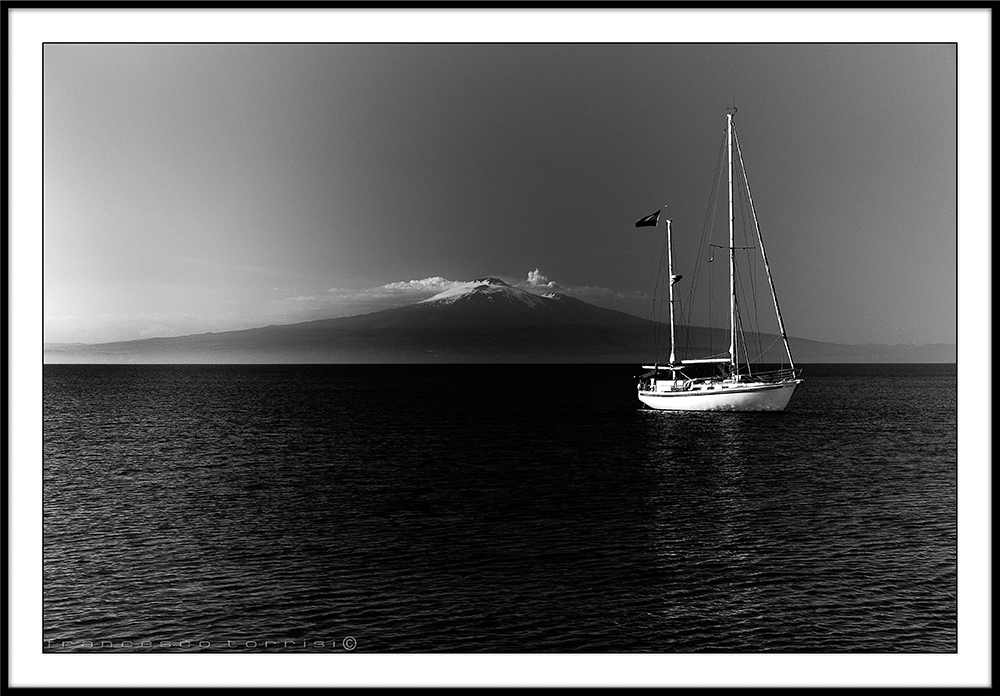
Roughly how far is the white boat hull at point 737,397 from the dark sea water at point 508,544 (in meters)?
4.47

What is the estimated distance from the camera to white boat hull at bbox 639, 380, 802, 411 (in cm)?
6900

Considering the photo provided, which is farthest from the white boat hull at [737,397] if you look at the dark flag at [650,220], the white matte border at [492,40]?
the white matte border at [492,40]

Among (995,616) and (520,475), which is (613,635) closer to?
(995,616)

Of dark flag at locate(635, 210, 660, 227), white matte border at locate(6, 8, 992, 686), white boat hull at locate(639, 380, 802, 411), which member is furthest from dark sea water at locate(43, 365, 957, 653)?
dark flag at locate(635, 210, 660, 227)

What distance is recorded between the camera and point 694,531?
30.8 meters

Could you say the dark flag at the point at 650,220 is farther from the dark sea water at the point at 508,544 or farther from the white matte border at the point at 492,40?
the white matte border at the point at 492,40

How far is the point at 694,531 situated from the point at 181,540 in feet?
59.1

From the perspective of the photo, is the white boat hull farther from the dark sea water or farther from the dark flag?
the dark flag

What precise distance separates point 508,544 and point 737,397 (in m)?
45.5

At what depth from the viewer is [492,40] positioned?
1108cm

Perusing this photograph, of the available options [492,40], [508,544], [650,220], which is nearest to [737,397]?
[650,220]

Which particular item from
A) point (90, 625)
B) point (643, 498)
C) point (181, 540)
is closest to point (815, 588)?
point (643, 498)

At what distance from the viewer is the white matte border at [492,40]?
9.69m

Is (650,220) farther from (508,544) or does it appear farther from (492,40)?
(492,40)
